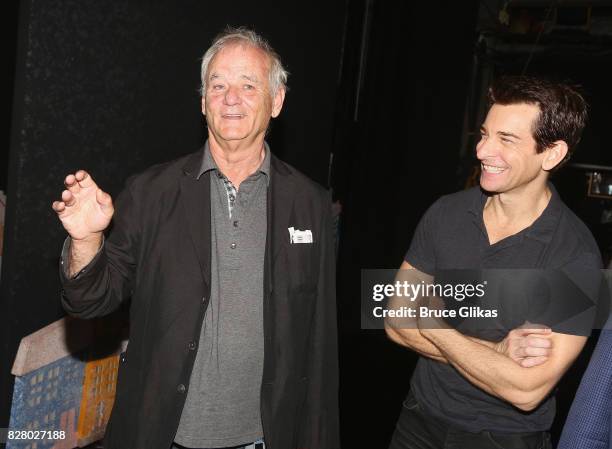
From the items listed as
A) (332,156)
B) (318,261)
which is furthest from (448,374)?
(332,156)

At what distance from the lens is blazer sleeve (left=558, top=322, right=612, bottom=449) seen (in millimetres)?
1462

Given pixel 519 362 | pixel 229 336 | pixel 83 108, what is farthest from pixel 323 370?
pixel 83 108

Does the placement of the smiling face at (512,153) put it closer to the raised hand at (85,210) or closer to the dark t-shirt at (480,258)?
the dark t-shirt at (480,258)

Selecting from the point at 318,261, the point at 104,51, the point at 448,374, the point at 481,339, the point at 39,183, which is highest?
the point at 104,51

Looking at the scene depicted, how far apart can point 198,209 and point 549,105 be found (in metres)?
1.19

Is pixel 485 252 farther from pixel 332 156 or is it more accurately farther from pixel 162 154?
pixel 332 156

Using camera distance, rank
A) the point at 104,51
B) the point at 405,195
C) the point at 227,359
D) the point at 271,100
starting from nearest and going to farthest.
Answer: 1. the point at 227,359
2. the point at 271,100
3. the point at 104,51
4. the point at 405,195

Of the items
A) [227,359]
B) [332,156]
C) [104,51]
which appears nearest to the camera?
[227,359]

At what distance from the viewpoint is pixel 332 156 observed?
583 cm

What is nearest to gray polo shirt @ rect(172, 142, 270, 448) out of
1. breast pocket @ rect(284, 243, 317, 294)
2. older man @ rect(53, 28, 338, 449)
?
older man @ rect(53, 28, 338, 449)

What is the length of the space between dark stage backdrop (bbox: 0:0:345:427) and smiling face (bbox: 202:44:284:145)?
0.90 metres

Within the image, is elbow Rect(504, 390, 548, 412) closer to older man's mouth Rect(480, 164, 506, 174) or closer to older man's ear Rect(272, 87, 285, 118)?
older man's mouth Rect(480, 164, 506, 174)

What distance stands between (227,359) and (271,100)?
0.91 metres

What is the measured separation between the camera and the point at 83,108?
9.20 ft
